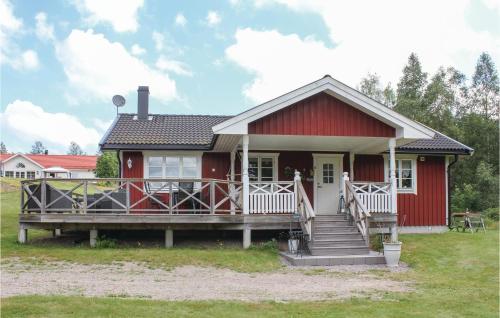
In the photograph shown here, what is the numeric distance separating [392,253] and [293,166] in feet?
18.1

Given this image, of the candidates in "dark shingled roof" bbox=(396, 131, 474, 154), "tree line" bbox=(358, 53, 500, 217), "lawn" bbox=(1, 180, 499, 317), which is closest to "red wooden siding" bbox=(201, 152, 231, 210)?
"lawn" bbox=(1, 180, 499, 317)

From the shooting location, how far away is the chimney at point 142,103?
17.2m

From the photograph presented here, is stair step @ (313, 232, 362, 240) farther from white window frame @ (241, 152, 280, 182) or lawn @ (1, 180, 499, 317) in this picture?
white window frame @ (241, 152, 280, 182)

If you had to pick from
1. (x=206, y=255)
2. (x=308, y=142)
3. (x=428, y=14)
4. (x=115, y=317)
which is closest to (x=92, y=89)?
(x=308, y=142)

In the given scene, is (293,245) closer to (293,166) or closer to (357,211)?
(357,211)

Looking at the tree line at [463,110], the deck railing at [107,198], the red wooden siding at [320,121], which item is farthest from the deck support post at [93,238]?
the tree line at [463,110]

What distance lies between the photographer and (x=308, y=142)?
46.0ft

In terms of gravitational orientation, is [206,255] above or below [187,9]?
below

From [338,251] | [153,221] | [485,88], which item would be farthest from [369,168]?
[485,88]

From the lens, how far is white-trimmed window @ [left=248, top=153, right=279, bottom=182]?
50.1ft

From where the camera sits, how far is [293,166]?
50.8ft

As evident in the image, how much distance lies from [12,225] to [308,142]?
969cm

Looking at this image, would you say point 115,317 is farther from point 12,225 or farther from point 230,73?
point 230,73

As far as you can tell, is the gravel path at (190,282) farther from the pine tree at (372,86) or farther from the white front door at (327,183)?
the pine tree at (372,86)
